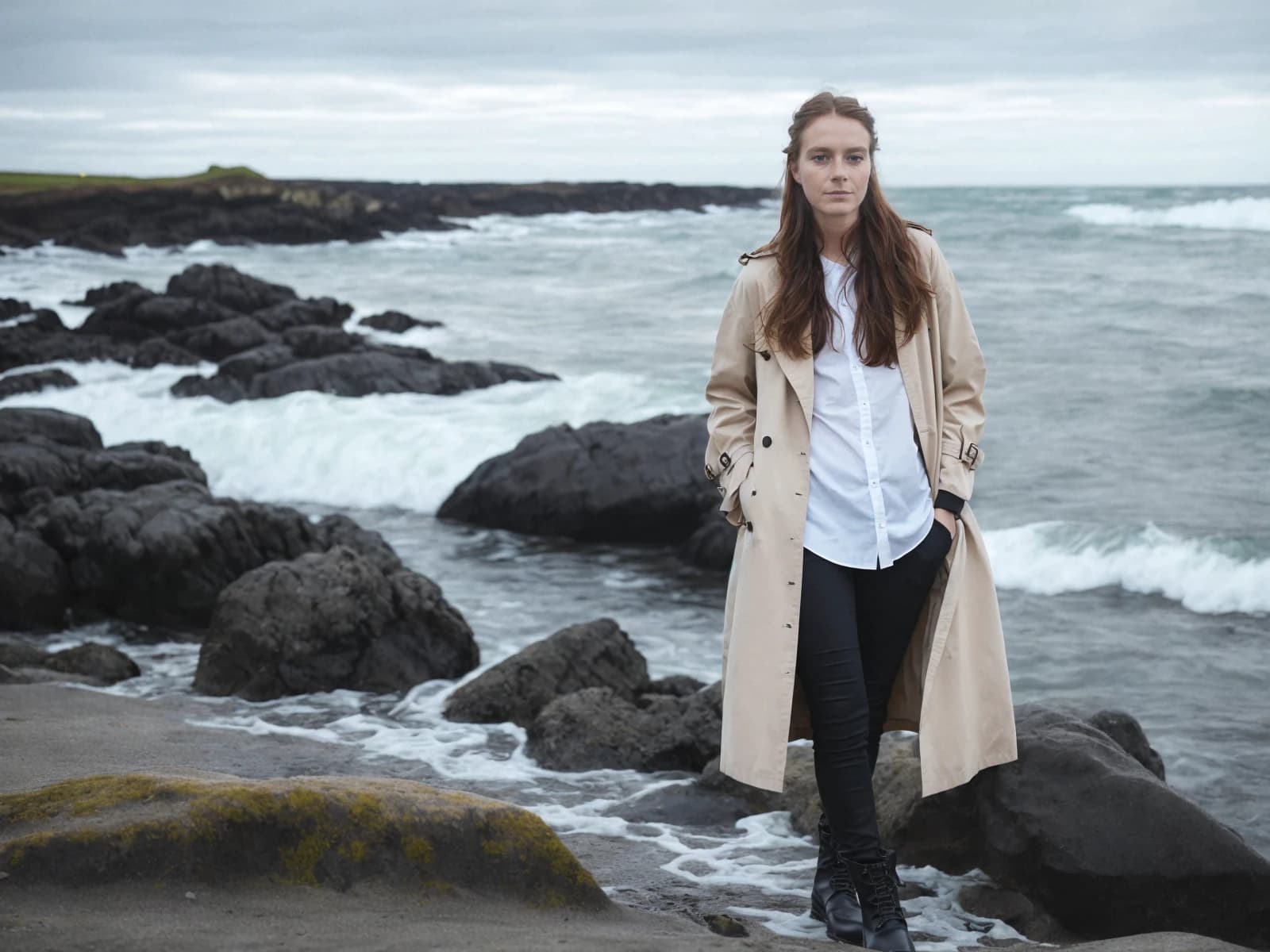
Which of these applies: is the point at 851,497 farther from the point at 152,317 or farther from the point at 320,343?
the point at 152,317

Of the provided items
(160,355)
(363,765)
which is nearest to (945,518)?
(363,765)

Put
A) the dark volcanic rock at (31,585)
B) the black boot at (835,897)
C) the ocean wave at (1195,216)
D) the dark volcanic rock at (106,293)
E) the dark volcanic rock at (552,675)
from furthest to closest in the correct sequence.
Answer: the ocean wave at (1195,216)
the dark volcanic rock at (106,293)
the dark volcanic rock at (31,585)
the dark volcanic rock at (552,675)
the black boot at (835,897)

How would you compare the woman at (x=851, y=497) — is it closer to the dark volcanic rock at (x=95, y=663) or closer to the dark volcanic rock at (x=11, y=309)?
the dark volcanic rock at (x=95, y=663)

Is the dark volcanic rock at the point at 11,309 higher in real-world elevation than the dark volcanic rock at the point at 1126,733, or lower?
higher

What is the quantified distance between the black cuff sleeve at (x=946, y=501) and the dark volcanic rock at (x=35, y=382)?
18.2 meters

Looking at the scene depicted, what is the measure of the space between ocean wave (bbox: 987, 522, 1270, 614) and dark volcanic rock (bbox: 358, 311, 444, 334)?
17892 millimetres

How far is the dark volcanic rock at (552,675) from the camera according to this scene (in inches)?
285

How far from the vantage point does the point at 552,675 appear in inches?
292

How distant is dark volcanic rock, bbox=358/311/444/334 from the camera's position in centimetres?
2761

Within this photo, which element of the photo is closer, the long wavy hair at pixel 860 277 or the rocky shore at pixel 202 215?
the long wavy hair at pixel 860 277

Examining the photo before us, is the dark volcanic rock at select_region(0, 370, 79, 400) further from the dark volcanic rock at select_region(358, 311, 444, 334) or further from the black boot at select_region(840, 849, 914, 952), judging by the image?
the black boot at select_region(840, 849, 914, 952)

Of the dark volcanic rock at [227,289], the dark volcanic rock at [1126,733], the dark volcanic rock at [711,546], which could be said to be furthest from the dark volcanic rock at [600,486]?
the dark volcanic rock at [227,289]

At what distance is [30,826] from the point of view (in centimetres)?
346

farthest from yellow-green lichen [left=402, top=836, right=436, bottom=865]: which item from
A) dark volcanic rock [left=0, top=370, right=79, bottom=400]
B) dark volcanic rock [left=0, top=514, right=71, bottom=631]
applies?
dark volcanic rock [left=0, top=370, right=79, bottom=400]
